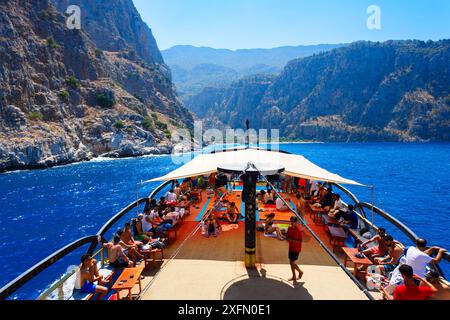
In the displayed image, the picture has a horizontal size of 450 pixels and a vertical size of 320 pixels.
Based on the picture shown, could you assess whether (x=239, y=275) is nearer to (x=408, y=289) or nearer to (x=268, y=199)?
(x=408, y=289)

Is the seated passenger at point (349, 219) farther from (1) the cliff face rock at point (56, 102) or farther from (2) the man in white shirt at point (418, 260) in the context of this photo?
(1) the cliff face rock at point (56, 102)

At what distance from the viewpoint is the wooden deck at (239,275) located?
6652mm

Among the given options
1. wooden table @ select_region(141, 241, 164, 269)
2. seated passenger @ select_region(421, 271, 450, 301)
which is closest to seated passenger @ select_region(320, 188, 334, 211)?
seated passenger @ select_region(421, 271, 450, 301)

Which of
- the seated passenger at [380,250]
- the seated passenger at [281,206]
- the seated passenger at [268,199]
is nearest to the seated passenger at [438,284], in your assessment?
the seated passenger at [380,250]

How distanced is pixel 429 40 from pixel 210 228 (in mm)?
245954

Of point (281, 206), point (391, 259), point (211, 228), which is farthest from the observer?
point (281, 206)

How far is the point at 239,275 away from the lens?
7.47 metres

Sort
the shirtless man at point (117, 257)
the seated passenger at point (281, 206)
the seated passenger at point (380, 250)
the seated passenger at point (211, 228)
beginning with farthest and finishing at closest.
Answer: the seated passenger at point (281, 206)
the seated passenger at point (211, 228)
the seated passenger at point (380, 250)
the shirtless man at point (117, 257)

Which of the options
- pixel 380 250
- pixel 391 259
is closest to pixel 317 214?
pixel 380 250

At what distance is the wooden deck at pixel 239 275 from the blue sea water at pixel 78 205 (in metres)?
3.87

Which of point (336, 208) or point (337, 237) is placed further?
point (336, 208)

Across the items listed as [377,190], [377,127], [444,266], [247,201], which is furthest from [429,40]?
[247,201]

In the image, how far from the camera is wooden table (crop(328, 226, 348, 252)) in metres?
9.43

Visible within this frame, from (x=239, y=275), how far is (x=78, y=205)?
27916 mm
